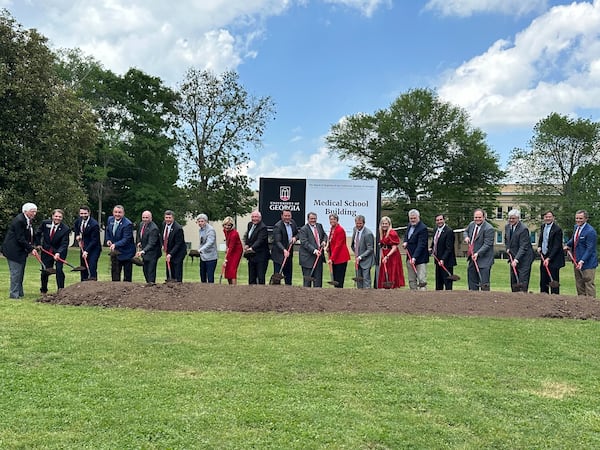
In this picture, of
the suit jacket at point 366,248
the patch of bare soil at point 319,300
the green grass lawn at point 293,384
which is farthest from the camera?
the suit jacket at point 366,248

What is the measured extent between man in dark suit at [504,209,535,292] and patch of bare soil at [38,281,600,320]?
150cm

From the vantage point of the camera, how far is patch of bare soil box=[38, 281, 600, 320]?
991 centimetres

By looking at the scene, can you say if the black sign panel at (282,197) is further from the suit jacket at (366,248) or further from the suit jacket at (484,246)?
the suit jacket at (484,246)

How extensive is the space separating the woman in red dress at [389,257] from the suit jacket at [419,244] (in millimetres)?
316

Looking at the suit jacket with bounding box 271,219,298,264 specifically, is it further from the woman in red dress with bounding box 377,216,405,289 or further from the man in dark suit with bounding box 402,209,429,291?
the man in dark suit with bounding box 402,209,429,291

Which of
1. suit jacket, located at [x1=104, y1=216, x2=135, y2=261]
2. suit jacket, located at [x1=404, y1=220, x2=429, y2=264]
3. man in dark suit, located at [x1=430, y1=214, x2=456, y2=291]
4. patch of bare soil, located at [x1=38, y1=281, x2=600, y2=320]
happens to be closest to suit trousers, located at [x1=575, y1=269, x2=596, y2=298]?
patch of bare soil, located at [x1=38, y1=281, x2=600, y2=320]

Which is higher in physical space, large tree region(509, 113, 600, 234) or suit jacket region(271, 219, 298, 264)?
large tree region(509, 113, 600, 234)

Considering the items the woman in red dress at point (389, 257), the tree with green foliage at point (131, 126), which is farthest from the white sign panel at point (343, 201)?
the tree with green foliage at point (131, 126)

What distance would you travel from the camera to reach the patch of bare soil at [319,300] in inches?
390

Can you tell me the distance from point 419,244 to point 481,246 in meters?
1.25

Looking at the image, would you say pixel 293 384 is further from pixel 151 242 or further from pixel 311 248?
pixel 151 242

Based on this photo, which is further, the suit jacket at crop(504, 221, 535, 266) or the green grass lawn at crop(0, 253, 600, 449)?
the suit jacket at crop(504, 221, 535, 266)

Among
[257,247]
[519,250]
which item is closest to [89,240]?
[257,247]

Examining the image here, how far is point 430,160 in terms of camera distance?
63.4 m
